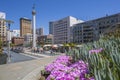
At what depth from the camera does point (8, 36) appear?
714 inches

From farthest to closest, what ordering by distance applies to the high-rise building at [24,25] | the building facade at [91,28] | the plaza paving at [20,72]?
the high-rise building at [24,25], the building facade at [91,28], the plaza paving at [20,72]

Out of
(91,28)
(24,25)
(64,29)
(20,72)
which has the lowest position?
(20,72)

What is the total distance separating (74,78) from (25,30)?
18319cm

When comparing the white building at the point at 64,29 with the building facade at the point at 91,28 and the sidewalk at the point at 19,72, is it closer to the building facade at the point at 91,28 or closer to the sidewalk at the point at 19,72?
the building facade at the point at 91,28

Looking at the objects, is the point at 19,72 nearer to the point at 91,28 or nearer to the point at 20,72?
the point at 20,72

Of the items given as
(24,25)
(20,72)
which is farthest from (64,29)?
(20,72)

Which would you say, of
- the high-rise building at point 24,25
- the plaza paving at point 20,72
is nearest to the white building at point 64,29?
the high-rise building at point 24,25

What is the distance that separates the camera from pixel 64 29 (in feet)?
441

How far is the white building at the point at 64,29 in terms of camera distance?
127312 millimetres

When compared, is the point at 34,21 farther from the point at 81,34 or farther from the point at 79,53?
the point at 79,53

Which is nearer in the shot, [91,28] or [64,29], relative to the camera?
[91,28]

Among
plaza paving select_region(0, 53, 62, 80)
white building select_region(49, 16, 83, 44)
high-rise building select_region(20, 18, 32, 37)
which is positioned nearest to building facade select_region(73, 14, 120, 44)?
white building select_region(49, 16, 83, 44)

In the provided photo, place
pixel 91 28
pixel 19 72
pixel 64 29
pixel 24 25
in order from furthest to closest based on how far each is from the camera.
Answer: pixel 24 25, pixel 64 29, pixel 91 28, pixel 19 72

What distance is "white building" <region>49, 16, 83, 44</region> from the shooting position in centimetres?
12731
